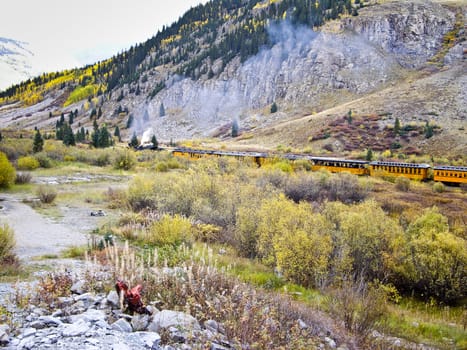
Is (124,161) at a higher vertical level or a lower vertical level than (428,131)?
lower

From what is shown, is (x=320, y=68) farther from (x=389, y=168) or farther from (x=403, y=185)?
(x=403, y=185)

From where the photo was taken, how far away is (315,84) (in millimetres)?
71625

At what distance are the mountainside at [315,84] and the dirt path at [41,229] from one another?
126 ft

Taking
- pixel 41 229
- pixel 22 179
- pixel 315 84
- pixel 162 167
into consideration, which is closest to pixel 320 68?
pixel 315 84

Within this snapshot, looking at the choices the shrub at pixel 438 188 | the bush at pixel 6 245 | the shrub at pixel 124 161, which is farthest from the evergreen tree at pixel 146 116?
the bush at pixel 6 245

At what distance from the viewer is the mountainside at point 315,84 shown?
5038cm

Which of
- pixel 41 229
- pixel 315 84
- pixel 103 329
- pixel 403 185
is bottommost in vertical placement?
pixel 403 185

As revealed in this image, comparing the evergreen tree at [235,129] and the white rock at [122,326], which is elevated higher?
the evergreen tree at [235,129]

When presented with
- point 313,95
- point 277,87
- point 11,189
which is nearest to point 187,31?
point 277,87

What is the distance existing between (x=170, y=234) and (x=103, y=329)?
5.86 metres

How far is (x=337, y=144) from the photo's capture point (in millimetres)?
47594

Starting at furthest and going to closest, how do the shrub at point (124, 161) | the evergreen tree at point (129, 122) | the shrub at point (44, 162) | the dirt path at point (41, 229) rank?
the evergreen tree at point (129, 122), the shrub at point (124, 161), the shrub at point (44, 162), the dirt path at point (41, 229)

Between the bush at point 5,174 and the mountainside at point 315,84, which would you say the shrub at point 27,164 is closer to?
the bush at point 5,174

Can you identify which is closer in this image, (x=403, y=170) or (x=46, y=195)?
(x=46, y=195)
